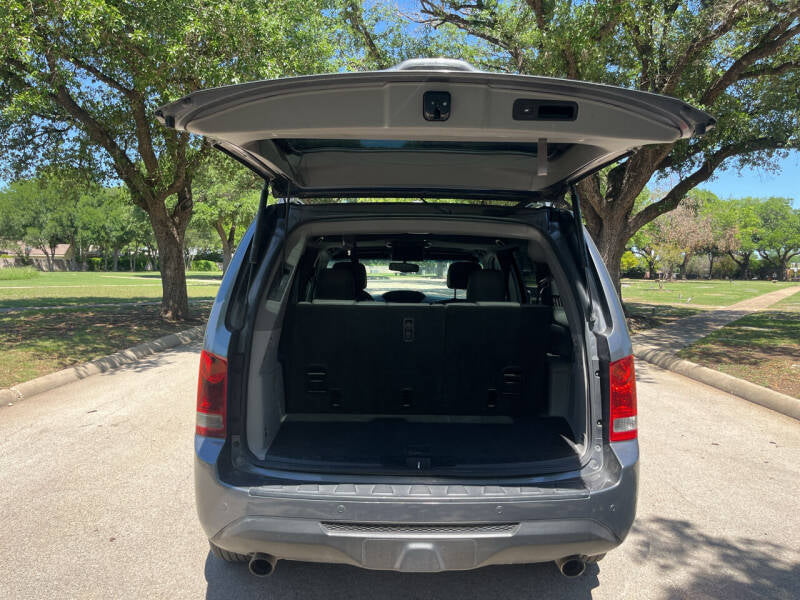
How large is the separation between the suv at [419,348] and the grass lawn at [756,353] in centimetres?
530

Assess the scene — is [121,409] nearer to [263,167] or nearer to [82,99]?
[263,167]

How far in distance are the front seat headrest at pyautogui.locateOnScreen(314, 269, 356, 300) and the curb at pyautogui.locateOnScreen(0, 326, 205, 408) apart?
4.68 meters

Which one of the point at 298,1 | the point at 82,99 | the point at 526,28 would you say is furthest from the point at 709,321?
the point at 82,99

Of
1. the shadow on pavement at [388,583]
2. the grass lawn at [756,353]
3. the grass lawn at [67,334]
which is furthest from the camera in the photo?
the grass lawn at [67,334]

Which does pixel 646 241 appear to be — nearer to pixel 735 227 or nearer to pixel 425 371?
pixel 735 227

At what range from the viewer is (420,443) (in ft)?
9.43

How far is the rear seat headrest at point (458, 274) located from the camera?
14.7 feet

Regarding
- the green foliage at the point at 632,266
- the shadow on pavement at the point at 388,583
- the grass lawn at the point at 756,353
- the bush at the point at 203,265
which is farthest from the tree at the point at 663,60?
the bush at the point at 203,265

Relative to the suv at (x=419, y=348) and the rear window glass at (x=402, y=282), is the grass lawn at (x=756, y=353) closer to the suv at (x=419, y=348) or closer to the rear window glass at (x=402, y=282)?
the rear window glass at (x=402, y=282)

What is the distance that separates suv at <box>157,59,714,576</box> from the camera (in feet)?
6.84

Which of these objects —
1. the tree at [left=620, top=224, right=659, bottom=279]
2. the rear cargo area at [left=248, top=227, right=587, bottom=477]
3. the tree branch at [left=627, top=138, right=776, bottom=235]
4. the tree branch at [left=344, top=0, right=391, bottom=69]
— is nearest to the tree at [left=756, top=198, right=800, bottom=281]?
the tree at [left=620, top=224, right=659, bottom=279]

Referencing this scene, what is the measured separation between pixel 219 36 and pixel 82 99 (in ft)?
16.2

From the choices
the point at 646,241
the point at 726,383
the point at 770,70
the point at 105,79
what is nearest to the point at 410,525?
the point at 726,383

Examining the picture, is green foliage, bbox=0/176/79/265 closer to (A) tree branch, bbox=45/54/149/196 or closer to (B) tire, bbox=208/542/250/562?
(A) tree branch, bbox=45/54/149/196
